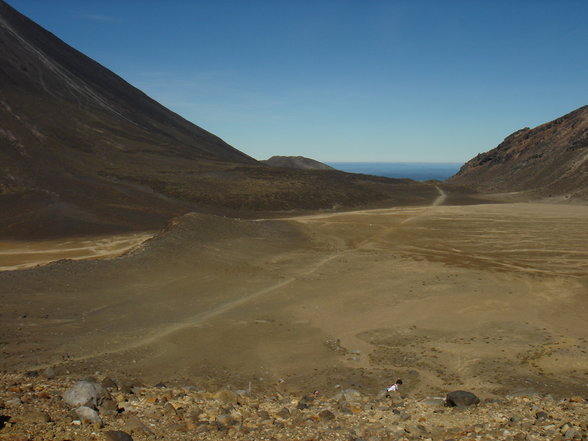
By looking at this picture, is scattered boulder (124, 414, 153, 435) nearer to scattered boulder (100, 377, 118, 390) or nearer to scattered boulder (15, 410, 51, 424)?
scattered boulder (15, 410, 51, 424)

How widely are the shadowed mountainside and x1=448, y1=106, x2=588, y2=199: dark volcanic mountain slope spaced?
22.2 metres

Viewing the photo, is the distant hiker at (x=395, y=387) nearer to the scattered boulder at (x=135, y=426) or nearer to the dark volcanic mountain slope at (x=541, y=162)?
the scattered boulder at (x=135, y=426)

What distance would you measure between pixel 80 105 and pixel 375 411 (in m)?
95.0

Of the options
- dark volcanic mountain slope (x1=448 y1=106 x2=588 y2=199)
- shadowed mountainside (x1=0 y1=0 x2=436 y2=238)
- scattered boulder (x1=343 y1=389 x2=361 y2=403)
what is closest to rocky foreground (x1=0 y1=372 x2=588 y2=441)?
scattered boulder (x1=343 y1=389 x2=361 y2=403)

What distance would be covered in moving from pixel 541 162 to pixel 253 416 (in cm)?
11463

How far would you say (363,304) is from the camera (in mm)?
20531

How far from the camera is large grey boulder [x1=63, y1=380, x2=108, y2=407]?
8886 millimetres

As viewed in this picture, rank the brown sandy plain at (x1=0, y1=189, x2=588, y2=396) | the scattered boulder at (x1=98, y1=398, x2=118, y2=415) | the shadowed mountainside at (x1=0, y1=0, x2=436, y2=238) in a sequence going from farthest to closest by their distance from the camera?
the shadowed mountainside at (x1=0, y1=0, x2=436, y2=238)
the brown sandy plain at (x1=0, y1=189, x2=588, y2=396)
the scattered boulder at (x1=98, y1=398, x2=118, y2=415)

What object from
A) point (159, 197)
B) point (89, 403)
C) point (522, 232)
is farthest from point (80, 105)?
point (89, 403)

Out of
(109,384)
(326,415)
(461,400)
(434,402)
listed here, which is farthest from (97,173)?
(461,400)

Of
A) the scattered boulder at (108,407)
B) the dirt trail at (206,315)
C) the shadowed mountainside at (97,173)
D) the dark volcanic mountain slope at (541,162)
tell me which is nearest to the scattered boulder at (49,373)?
the dirt trail at (206,315)

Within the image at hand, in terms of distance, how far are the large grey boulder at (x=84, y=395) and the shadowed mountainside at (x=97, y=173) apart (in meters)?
37.6

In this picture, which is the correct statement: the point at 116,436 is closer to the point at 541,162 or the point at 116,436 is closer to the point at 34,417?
the point at 34,417

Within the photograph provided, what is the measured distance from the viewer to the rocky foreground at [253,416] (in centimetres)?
805
